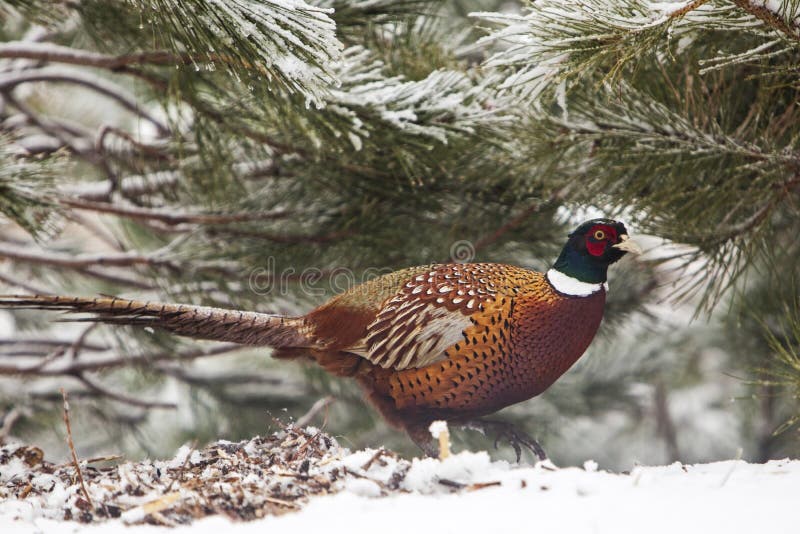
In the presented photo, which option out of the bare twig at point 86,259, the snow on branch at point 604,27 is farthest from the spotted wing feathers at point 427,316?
the bare twig at point 86,259

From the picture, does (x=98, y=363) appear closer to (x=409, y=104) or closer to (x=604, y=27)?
(x=409, y=104)

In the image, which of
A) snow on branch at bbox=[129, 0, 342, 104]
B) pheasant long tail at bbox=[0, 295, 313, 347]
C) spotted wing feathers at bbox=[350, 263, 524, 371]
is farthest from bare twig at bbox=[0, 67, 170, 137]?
snow on branch at bbox=[129, 0, 342, 104]

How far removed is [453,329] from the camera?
111 inches

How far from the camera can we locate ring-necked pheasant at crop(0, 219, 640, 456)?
274 centimetres

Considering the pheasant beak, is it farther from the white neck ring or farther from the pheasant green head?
the white neck ring

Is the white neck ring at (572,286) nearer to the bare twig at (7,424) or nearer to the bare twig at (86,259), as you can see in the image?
the bare twig at (86,259)

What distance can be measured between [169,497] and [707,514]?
4.08 feet

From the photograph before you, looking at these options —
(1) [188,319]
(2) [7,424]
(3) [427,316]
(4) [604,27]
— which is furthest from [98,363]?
(4) [604,27]

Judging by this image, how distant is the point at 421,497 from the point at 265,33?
47.4 inches

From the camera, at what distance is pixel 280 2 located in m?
2.08

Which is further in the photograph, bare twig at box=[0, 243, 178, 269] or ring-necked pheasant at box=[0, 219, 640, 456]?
bare twig at box=[0, 243, 178, 269]

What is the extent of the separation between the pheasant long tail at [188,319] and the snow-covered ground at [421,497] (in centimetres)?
41

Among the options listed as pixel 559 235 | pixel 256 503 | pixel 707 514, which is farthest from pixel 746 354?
pixel 256 503

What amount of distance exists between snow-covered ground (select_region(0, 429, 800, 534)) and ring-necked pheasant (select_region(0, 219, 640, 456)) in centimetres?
45
